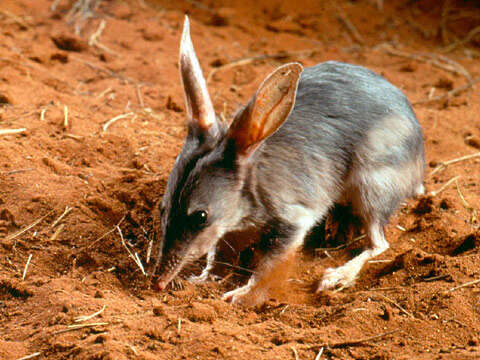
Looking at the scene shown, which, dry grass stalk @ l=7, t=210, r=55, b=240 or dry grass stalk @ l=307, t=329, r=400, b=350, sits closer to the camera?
dry grass stalk @ l=307, t=329, r=400, b=350

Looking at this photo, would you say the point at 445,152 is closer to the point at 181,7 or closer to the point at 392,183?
the point at 392,183

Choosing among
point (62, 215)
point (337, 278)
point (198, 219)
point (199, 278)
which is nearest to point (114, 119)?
point (62, 215)

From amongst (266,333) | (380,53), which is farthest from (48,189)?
(380,53)

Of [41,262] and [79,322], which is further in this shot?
[41,262]

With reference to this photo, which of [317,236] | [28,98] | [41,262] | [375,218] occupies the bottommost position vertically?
[317,236]

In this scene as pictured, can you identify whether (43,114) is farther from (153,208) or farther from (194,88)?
(194,88)

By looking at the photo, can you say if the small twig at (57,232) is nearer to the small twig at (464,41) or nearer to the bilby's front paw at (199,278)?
the bilby's front paw at (199,278)

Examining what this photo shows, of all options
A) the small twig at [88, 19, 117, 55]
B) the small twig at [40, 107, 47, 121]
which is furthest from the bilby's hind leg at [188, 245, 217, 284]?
the small twig at [88, 19, 117, 55]

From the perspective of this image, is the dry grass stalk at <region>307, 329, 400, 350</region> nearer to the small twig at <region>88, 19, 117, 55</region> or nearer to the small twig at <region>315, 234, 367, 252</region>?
the small twig at <region>315, 234, 367, 252</region>
